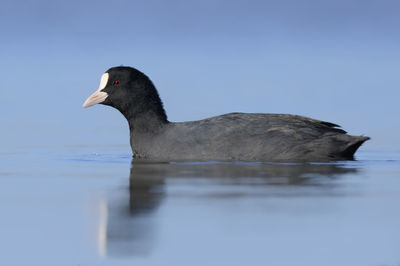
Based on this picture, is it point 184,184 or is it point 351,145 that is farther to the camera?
point 351,145

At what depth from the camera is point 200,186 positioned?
762cm

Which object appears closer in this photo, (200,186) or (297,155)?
(200,186)

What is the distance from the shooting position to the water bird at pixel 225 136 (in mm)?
10523

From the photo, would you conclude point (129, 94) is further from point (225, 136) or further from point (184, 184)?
point (184, 184)

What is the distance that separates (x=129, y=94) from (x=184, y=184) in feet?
12.9

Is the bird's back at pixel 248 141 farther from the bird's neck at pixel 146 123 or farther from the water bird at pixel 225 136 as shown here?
the bird's neck at pixel 146 123

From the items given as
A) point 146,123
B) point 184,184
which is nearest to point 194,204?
point 184,184

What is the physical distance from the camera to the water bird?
1052 centimetres

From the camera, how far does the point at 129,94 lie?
11469 millimetres

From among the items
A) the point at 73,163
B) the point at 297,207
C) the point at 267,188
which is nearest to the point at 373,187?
the point at 267,188

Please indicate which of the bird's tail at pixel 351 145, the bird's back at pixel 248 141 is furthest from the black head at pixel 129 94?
the bird's tail at pixel 351 145

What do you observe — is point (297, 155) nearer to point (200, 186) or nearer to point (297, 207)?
point (200, 186)

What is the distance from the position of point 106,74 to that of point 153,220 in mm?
6006

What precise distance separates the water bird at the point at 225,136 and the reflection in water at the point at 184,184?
61cm
